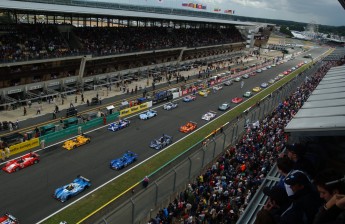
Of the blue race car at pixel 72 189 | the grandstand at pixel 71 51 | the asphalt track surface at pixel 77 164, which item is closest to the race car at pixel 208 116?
the asphalt track surface at pixel 77 164

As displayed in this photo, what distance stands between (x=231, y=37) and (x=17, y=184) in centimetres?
8301

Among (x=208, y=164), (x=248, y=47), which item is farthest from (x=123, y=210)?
(x=248, y=47)

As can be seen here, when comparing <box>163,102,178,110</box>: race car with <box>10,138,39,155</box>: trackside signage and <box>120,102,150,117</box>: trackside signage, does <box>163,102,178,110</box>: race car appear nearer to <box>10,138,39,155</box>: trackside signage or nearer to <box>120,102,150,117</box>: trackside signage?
<box>120,102,150,117</box>: trackside signage

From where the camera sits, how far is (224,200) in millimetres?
15688

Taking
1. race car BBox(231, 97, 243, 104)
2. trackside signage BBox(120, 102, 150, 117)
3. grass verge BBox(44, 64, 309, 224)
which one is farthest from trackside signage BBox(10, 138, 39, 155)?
race car BBox(231, 97, 243, 104)

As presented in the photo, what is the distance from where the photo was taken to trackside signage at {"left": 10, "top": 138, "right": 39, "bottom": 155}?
80.4 ft

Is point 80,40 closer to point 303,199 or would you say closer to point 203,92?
point 203,92

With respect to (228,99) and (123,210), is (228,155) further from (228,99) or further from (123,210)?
(228,99)

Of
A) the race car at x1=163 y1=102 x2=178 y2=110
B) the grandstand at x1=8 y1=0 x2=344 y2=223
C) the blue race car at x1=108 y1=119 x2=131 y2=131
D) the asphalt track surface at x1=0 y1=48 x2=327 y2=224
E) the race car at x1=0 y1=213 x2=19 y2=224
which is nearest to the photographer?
the race car at x1=0 y1=213 x2=19 y2=224

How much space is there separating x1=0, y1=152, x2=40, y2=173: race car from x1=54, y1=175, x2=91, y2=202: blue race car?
15.8ft

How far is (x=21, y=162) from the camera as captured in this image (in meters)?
22.5

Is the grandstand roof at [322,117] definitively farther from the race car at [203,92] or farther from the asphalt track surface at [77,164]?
the race car at [203,92]

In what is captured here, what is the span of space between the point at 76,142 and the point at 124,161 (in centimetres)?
566

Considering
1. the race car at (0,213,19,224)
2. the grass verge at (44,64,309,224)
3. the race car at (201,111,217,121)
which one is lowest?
the grass verge at (44,64,309,224)
